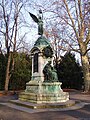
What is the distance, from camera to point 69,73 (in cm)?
3192

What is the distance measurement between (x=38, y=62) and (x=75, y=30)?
11.8 m

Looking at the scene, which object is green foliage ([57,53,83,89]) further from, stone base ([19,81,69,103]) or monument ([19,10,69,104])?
stone base ([19,81,69,103])

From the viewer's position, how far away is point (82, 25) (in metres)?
26.1

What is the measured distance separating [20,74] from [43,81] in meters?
14.4

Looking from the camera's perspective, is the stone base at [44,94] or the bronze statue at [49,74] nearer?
the stone base at [44,94]

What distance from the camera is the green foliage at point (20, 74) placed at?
2933cm

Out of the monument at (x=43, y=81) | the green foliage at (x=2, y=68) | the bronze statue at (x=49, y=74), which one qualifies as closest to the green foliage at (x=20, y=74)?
the green foliage at (x=2, y=68)

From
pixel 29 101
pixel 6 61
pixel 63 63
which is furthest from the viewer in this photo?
pixel 63 63

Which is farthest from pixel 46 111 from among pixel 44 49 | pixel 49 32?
pixel 49 32

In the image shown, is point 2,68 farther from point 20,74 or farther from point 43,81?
point 43,81

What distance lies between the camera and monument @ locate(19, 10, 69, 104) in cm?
1406

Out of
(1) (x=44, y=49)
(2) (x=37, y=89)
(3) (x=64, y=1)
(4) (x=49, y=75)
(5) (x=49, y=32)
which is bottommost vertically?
(2) (x=37, y=89)

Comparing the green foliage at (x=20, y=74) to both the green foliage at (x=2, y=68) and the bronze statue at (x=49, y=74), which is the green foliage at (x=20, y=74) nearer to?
the green foliage at (x=2, y=68)

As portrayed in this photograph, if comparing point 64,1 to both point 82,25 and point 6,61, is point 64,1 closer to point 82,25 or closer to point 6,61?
point 82,25
